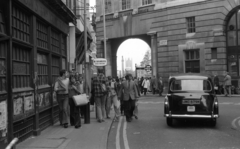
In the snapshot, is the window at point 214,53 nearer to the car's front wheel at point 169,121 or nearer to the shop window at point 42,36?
the car's front wheel at point 169,121

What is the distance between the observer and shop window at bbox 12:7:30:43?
7.50 meters

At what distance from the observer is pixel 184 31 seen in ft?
92.3

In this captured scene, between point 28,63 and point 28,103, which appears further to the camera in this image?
point 28,63

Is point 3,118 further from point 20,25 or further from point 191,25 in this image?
point 191,25

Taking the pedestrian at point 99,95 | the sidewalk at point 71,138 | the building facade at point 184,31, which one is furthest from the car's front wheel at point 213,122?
the building facade at point 184,31

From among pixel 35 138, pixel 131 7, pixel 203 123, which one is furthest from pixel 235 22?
pixel 35 138

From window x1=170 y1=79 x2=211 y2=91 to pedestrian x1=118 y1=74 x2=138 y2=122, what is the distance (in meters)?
2.02

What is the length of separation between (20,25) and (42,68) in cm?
229

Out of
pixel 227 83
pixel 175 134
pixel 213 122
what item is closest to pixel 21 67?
pixel 175 134

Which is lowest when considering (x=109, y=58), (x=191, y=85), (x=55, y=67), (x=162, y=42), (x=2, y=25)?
(x=191, y=85)

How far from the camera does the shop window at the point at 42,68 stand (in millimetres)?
9520

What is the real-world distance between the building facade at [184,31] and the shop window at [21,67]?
20.9 metres

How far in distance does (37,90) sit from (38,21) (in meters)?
2.31

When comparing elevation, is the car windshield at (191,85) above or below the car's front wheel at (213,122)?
above
